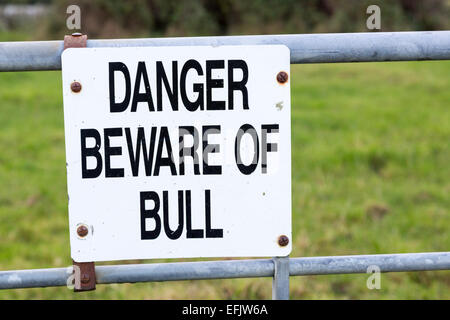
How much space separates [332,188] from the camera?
4.73 metres

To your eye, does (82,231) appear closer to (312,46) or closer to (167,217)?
(167,217)

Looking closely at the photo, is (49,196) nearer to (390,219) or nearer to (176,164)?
(390,219)

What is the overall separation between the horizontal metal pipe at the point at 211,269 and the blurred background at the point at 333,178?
1446mm

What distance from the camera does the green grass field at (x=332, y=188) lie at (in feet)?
10.6

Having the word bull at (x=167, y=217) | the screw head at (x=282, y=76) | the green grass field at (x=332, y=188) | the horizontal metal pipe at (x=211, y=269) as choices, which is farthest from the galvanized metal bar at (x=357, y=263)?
the green grass field at (x=332, y=188)

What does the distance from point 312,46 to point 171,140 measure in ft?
1.25

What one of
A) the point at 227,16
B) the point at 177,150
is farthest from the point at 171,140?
the point at 227,16

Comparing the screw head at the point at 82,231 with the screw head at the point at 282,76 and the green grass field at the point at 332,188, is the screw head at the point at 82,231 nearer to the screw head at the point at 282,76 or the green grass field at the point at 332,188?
the screw head at the point at 282,76

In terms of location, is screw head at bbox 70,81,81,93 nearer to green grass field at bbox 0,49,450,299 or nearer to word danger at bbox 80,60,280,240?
word danger at bbox 80,60,280,240

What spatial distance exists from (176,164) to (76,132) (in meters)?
0.23

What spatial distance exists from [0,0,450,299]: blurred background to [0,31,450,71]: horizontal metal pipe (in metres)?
1.68

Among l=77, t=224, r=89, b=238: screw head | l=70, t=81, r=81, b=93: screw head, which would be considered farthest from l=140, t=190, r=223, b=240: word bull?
l=70, t=81, r=81, b=93: screw head

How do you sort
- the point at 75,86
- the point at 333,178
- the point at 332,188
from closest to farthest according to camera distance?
the point at 75,86, the point at 332,188, the point at 333,178

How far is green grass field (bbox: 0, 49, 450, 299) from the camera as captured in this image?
3217 mm
